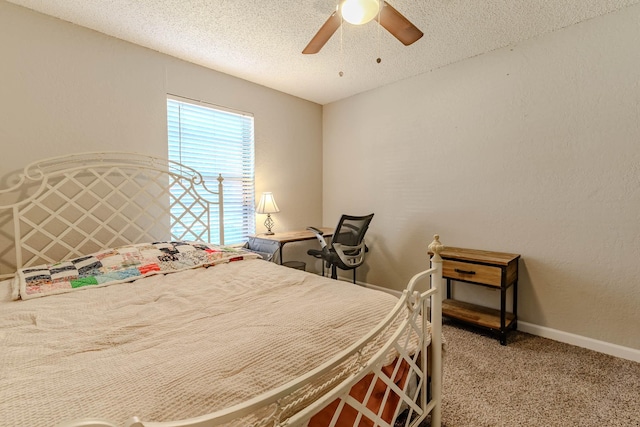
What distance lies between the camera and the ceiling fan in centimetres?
141

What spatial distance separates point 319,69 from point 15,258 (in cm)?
284

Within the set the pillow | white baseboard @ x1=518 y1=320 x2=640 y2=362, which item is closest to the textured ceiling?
the pillow

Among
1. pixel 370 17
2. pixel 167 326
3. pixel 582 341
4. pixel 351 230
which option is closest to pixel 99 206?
pixel 167 326

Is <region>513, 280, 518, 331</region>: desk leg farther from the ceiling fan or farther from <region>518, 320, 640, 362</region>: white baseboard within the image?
the ceiling fan

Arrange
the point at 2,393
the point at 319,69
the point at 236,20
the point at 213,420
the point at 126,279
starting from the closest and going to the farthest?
1. the point at 213,420
2. the point at 2,393
3. the point at 126,279
4. the point at 236,20
5. the point at 319,69

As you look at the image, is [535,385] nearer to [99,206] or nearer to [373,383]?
[373,383]

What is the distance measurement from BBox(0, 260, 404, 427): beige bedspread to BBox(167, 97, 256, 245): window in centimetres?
136

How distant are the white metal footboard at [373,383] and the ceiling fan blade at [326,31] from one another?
4.32ft

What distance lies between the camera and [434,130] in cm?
288

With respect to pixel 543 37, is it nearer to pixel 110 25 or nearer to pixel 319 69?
pixel 319 69

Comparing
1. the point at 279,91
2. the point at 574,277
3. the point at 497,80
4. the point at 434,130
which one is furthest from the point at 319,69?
the point at 574,277

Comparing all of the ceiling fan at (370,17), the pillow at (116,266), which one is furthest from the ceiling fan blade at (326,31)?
the pillow at (116,266)

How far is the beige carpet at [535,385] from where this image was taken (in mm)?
1481

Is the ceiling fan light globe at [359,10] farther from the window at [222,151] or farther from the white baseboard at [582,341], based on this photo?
the white baseboard at [582,341]
